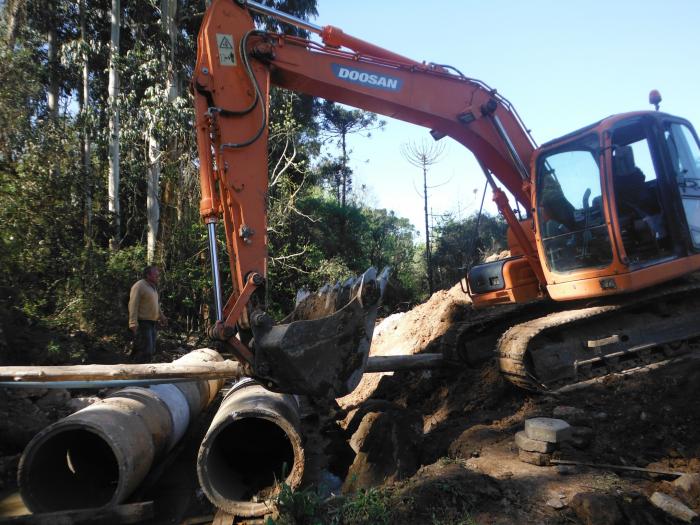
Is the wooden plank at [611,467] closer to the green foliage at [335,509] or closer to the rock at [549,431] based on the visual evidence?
the rock at [549,431]

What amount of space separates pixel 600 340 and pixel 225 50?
16.2 ft

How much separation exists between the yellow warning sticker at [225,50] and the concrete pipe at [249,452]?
3179mm

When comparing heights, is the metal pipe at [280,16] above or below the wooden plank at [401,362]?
above

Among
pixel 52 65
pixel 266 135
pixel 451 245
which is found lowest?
pixel 266 135

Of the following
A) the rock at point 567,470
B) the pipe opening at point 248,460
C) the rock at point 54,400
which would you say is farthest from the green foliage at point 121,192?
the rock at point 567,470

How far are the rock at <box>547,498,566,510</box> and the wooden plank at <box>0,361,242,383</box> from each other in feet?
9.11

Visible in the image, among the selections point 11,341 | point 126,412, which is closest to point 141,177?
point 11,341

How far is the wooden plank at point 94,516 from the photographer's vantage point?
3859 mm

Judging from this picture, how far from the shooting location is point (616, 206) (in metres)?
5.41

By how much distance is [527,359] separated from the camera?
5480 mm

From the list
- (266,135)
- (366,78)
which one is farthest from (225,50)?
(366,78)

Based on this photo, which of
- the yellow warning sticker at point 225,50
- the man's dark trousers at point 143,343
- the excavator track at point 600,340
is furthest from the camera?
the man's dark trousers at point 143,343

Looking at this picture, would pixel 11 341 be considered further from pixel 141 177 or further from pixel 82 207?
pixel 141 177

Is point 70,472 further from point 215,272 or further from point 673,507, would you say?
point 673,507
